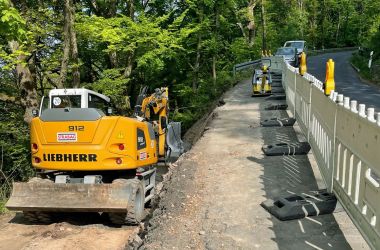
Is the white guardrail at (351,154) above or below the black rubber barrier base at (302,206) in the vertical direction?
above

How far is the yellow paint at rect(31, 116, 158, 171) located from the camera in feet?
23.2

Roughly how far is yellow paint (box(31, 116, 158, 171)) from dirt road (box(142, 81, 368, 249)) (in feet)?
3.48

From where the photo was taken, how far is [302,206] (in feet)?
18.0

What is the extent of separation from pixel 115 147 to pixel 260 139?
4.49m

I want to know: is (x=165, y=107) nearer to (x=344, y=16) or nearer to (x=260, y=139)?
(x=260, y=139)

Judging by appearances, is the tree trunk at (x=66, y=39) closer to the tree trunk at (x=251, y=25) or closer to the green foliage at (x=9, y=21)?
the green foliage at (x=9, y=21)

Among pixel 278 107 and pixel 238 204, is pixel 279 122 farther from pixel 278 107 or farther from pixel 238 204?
pixel 238 204

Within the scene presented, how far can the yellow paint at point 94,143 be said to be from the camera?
23.2ft

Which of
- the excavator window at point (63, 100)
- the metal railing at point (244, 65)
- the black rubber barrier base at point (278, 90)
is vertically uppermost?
the excavator window at point (63, 100)

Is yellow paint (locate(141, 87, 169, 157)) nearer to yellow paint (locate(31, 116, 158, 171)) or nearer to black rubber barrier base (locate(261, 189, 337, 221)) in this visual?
yellow paint (locate(31, 116, 158, 171))

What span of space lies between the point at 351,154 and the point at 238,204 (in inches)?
79.9

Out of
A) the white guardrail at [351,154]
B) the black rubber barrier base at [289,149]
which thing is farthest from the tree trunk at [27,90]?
the white guardrail at [351,154]

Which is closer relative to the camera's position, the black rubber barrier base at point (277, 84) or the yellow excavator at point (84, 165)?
the yellow excavator at point (84, 165)

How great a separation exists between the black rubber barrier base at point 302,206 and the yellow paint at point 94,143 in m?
2.68
